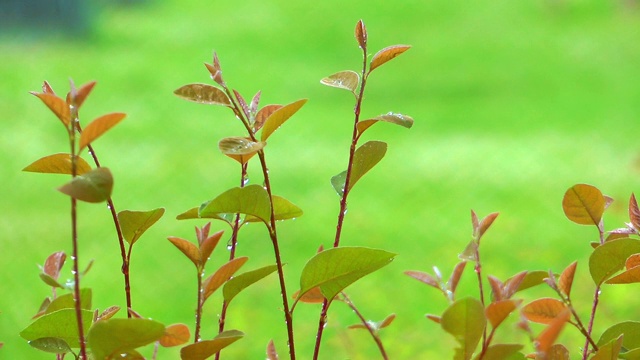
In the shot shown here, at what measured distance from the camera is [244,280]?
48 centimetres

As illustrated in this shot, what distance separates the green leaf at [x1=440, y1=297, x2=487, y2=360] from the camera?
1.31ft

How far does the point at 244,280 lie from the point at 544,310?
0.18m

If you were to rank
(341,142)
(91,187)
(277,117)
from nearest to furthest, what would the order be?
(91,187), (277,117), (341,142)

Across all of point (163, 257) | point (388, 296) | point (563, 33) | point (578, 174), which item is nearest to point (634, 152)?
point (578, 174)

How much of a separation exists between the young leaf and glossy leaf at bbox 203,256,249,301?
0.39 ft

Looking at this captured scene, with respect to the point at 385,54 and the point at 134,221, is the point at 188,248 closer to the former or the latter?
the point at 134,221

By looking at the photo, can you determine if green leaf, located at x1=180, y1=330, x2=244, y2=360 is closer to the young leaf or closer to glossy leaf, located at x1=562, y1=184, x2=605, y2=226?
the young leaf

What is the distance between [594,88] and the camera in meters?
5.53

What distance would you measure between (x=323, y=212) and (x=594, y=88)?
8.69 ft

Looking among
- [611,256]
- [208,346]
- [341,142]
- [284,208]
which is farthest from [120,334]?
[341,142]

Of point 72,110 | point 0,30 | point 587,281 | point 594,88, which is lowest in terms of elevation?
point 587,281

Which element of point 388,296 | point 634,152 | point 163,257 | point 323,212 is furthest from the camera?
point 634,152

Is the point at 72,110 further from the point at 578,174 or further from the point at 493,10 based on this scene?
the point at 493,10

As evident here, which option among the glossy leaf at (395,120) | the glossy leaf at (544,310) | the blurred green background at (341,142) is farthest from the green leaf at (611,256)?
the blurred green background at (341,142)
